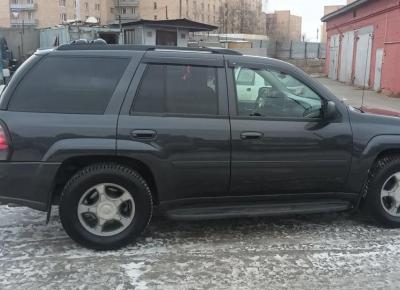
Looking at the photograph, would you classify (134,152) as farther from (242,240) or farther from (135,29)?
(135,29)

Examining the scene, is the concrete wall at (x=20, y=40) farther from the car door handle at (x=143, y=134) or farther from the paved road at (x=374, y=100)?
the car door handle at (x=143, y=134)

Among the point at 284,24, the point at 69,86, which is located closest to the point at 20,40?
the point at 69,86

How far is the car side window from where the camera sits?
14.9 feet

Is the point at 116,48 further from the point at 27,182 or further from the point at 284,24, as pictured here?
the point at 284,24

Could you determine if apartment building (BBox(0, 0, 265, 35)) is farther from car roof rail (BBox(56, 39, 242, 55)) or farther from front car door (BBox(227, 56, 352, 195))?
front car door (BBox(227, 56, 352, 195))

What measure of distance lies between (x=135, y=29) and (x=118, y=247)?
2850 centimetres

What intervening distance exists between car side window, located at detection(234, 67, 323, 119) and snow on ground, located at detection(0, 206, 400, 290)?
118cm

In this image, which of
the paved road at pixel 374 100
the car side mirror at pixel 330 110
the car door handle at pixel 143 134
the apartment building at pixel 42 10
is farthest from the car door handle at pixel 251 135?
the apartment building at pixel 42 10

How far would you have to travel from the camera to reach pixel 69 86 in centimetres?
423

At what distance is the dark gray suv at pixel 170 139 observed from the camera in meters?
4.14

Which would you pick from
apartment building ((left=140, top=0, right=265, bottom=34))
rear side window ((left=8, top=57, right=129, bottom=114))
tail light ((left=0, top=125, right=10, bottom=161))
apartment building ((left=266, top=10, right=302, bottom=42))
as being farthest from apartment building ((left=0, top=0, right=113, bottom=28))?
tail light ((left=0, top=125, right=10, bottom=161))

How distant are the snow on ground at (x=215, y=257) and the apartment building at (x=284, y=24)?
11098 cm

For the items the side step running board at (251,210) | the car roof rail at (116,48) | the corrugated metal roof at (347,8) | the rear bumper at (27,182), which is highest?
the corrugated metal roof at (347,8)

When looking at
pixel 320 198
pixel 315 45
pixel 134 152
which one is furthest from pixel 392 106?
pixel 315 45
